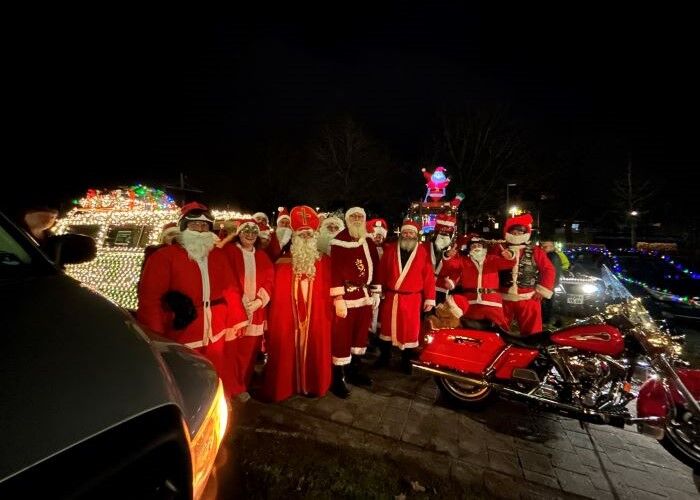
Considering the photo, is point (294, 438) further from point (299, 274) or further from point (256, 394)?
point (299, 274)

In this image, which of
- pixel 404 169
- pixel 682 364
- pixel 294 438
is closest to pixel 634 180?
pixel 404 169

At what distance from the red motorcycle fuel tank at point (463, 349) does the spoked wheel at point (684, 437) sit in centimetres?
139

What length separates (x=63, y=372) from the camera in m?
1.14

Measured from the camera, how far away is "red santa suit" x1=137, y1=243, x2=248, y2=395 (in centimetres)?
321

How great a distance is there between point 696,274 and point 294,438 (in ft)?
27.2

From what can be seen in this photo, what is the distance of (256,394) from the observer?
166 inches

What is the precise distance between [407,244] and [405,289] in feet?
2.09

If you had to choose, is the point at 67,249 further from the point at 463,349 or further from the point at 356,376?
the point at 463,349

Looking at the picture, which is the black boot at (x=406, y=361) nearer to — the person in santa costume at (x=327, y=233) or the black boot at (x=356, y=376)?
the black boot at (x=356, y=376)

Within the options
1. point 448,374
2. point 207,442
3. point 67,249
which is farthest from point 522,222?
point 67,249

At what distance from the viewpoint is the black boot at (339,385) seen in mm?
4242

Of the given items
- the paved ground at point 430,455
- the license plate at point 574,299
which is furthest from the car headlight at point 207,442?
the license plate at point 574,299

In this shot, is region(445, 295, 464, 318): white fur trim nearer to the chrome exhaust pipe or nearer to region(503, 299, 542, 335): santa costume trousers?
region(503, 299, 542, 335): santa costume trousers

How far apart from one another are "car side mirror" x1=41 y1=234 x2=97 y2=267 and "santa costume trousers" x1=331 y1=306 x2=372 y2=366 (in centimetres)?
265
